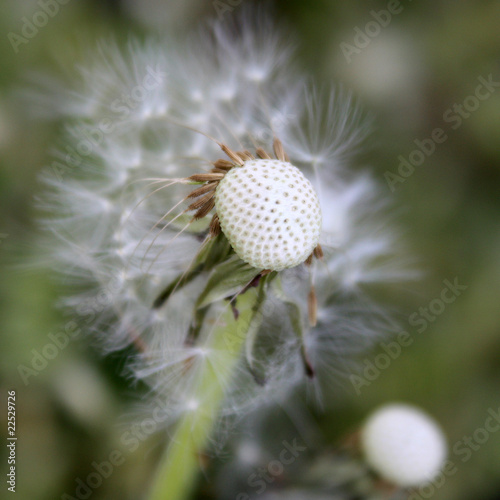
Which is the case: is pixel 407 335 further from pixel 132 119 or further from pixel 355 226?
pixel 132 119

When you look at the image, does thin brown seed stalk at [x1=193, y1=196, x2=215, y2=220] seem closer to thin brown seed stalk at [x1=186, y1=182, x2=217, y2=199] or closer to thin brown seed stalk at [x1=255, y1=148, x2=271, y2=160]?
thin brown seed stalk at [x1=186, y1=182, x2=217, y2=199]

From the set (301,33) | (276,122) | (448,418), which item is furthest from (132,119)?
(448,418)

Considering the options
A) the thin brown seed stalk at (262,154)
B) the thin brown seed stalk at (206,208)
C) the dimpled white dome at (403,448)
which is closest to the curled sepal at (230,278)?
the thin brown seed stalk at (206,208)

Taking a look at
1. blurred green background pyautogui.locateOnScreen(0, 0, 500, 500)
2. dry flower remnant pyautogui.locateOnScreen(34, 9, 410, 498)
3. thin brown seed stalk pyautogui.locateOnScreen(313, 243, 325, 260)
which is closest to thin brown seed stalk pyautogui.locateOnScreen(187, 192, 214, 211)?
dry flower remnant pyautogui.locateOnScreen(34, 9, 410, 498)

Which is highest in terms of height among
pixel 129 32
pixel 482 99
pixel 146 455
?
pixel 482 99

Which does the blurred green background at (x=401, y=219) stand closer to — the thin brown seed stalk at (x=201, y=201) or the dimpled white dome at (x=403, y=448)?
the dimpled white dome at (x=403, y=448)
